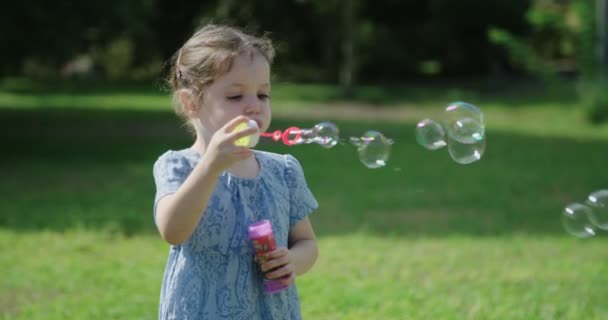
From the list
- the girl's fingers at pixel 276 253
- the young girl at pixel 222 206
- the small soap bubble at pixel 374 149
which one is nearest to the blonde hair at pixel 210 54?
the young girl at pixel 222 206

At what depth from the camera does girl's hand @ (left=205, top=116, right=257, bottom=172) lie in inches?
82.0

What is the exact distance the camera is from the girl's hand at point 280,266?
235 centimetres

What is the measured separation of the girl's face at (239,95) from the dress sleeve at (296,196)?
0.98 feet

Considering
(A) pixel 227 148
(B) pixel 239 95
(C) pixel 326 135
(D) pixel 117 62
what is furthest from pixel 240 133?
(D) pixel 117 62

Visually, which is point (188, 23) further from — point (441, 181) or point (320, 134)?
point (320, 134)

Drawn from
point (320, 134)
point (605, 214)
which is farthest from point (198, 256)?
point (605, 214)

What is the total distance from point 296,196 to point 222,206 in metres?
0.30

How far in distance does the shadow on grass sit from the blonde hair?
8.42 ft

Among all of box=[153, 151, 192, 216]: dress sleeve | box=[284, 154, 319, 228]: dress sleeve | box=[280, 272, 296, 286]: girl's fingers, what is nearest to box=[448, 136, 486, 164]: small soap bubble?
box=[284, 154, 319, 228]: dress sleeve

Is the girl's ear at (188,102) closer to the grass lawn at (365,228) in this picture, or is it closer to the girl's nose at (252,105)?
the girl's nose at (252,105)

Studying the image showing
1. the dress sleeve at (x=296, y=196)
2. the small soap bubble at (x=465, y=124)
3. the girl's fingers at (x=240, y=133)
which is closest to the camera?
the girl's fingers at (x=240, y=133)

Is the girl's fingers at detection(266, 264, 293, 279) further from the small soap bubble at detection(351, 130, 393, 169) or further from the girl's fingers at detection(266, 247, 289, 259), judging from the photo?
the small soap bubble at detection(351, 130, 393, 169)

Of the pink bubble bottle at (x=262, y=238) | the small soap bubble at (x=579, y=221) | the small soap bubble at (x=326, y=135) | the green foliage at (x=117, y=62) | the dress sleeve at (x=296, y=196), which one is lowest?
the small soap bubble at (x=579, y=221)

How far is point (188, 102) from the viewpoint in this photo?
2473mm
